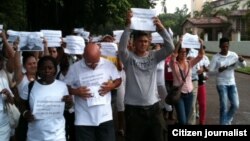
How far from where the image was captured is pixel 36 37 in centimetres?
591

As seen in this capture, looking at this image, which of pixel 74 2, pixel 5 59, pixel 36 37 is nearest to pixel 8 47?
pixel 5 59

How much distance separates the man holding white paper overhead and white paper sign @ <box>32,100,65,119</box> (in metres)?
0.97

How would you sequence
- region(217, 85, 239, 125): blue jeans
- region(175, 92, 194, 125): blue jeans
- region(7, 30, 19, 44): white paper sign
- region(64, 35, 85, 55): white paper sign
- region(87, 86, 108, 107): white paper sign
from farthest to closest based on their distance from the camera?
region(217, 85, 239, 125): blue jeans, region(175, 92, 194, 125): blue jeans, region(64, 35, 85, 55): white paper sign, region(7, 30, 19, 44): white paper sign, region(87, 86, 108, 107): white paper sign

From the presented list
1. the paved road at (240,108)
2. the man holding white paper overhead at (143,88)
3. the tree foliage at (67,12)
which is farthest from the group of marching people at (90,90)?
the tree foliage at (67,12)

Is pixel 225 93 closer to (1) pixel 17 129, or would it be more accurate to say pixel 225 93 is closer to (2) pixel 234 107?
(2) pixel 234 107

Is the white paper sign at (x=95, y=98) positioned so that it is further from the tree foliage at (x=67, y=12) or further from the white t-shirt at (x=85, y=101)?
the tree foliage at (x=67, y=12)

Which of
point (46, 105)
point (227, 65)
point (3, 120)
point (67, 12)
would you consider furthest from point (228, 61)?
point (67, 12)

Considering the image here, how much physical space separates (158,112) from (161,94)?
3.56 ft

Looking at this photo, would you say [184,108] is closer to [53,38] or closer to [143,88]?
[143,88]

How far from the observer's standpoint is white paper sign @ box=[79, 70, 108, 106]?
15.6 ft

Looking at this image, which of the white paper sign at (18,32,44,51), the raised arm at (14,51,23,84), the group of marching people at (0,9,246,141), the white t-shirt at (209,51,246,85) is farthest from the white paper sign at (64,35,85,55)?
the white t-shirt at (209,51,246,85)

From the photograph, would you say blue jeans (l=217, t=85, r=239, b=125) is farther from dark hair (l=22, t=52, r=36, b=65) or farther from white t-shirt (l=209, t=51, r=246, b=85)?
dark hair (l=22, t=52, r=36, b=65)

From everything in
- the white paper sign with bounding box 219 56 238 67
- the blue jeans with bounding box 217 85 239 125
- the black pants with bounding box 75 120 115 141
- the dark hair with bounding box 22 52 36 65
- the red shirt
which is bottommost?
the blue jeans with bounding box 217 85 239 125

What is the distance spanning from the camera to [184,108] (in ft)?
22.9
